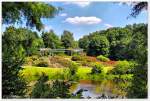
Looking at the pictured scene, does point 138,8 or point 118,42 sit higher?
point 138,8

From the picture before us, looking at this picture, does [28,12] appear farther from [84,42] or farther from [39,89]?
[39,89]

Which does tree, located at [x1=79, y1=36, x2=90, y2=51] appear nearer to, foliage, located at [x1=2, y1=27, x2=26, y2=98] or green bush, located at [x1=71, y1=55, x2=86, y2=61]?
green bush, located at [x1=71, y1=55, x2=86, y2=61]

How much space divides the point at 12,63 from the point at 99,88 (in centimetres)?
76

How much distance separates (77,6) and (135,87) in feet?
2.72

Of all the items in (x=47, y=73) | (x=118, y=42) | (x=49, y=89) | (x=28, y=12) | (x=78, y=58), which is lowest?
(x=49, y=89)

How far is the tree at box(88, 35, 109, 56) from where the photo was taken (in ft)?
64.6

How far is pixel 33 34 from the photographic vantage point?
19.7 meters

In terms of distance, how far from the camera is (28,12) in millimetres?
19703

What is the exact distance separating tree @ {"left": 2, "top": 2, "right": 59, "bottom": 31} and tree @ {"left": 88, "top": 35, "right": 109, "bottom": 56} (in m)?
0.40

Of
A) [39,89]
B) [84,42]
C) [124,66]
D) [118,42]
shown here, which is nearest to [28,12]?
[84,42]

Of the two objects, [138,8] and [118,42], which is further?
[118,42]

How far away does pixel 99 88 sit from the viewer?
→ 1966 cm

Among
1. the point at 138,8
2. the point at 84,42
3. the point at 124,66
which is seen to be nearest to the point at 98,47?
the point at 84,42

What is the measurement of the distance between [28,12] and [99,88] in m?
0.87
